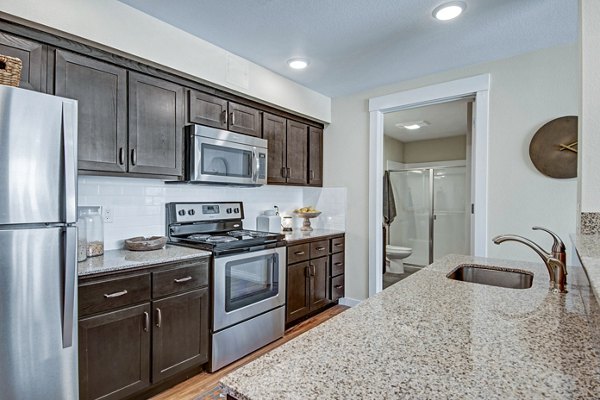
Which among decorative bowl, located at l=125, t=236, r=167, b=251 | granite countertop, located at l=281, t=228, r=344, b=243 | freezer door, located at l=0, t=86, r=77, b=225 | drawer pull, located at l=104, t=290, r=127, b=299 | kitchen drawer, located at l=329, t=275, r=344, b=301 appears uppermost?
freezer door, located at l=0, t=86, r=77, b=225

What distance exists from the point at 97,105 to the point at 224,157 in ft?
2.99

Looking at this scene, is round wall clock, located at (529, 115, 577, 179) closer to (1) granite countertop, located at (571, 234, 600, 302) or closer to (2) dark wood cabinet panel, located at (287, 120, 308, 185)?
(1) granite countertop, located at (571, 234, 600, 302)

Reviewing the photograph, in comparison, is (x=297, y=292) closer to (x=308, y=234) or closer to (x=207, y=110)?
(x=308, y=234)

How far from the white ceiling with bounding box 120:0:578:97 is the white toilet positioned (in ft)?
9.84

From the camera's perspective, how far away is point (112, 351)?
1684 mm

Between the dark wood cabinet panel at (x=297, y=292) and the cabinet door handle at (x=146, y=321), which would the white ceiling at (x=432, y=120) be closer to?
the dark wood cabinet panel at (x=297, y=292)

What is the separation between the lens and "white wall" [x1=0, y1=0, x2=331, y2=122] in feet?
5.28

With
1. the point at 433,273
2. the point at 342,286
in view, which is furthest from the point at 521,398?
the point at 342,286

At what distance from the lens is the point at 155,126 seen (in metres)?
2.15

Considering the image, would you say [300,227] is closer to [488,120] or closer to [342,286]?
[342,286]

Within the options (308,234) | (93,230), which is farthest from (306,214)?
(93,230)

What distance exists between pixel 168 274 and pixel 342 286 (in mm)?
2115

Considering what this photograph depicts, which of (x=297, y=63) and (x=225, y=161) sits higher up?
(x=297, y=63)

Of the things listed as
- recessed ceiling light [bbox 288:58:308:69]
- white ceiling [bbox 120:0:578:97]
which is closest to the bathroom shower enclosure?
white ceiling [bbox 120:0:578:97]
